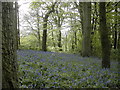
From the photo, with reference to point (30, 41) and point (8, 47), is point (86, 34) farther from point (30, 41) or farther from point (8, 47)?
point (30, 41)

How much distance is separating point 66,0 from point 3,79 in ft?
40.1

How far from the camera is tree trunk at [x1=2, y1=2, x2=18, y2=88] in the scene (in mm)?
2021

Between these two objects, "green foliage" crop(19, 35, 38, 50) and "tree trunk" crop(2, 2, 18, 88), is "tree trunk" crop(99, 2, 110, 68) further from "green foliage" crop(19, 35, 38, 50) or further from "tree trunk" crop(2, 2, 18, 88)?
"green foliage" crop(19, 35, 38, 50)

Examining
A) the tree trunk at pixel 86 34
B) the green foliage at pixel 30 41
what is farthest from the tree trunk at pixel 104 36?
the green foliage at pixel 30 41

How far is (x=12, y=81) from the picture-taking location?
7.09 feet

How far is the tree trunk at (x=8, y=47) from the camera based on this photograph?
2021 mm

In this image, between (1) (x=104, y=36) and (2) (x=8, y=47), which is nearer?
(2) (x=8, y=47)

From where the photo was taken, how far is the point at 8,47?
206 centimetres

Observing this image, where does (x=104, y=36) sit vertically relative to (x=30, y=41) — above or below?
above

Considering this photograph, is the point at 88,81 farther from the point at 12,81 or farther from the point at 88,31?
the point at 88,31

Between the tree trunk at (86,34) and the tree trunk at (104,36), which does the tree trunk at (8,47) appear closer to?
the tree trunk at (104,36)

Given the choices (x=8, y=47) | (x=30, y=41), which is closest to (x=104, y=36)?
(x=8, y=47)

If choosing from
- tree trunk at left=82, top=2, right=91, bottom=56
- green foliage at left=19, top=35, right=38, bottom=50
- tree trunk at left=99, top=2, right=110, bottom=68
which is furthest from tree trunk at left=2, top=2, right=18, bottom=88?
green foliage at left=19, top=35, right=38, bottom=50

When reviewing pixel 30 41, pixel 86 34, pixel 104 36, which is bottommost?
pixel 30 41
